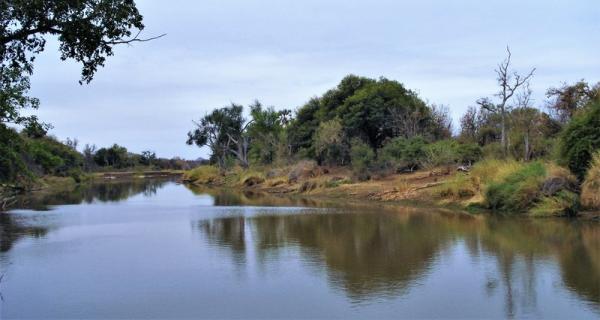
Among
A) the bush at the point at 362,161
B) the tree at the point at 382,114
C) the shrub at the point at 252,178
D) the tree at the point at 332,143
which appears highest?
the tree at the point at 382,114

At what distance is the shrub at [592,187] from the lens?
20112 mm

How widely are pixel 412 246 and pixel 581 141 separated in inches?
378

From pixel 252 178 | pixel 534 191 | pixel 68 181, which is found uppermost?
pixel 68 181

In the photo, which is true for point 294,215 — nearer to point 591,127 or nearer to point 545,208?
point 545,208

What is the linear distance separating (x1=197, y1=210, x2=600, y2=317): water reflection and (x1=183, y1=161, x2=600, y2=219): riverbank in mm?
1590

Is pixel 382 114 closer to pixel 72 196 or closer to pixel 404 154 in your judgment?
pixel 404 154

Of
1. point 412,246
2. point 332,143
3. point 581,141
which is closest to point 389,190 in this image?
point 581,141

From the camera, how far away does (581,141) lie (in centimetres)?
2177

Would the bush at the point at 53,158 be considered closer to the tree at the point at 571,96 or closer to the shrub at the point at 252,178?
the shrub at the point at 252,178

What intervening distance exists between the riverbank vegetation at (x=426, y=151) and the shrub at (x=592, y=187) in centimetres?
4

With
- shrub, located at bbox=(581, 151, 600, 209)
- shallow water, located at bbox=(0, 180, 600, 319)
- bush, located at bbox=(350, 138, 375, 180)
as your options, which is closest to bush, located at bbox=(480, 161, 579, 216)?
shrub, located at bbox=(581, 151, 600, 209)

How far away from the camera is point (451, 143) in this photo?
36219 millimetres

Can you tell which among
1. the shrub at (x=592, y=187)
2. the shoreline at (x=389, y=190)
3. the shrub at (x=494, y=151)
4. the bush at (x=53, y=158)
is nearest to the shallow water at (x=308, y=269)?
the shrub at (x=592, y=187)

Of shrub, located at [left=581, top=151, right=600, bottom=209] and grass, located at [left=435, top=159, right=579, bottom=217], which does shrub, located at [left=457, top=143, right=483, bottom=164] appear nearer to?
grass, located at [left=435, top=159, right=579, bottom=217]
